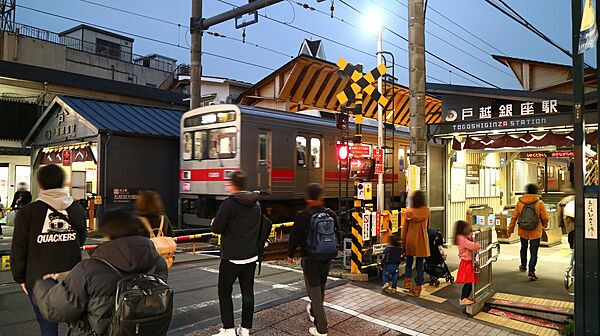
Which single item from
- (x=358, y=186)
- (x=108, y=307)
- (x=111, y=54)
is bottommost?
(x=108, y=307)

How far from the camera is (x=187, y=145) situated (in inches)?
505

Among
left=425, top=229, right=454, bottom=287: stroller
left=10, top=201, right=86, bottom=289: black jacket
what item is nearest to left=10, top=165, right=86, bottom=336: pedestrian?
→ left=10, top=201, right=86, bottom=289: black jacket

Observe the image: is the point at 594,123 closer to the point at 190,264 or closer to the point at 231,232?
the point at 231,232

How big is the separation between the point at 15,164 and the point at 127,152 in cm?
578

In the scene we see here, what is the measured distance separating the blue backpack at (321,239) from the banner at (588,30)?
3.06 metres

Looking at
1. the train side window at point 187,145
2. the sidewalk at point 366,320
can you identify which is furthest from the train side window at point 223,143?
the sidewalk at point 366,320

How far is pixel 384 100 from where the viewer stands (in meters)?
7.76

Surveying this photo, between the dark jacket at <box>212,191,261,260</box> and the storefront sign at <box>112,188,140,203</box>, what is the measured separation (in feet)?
32.7

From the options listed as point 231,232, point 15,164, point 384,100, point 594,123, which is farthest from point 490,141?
point 15,164

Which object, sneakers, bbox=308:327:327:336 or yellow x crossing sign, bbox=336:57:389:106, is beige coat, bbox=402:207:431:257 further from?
sneakers, bbox=308:327:327:336

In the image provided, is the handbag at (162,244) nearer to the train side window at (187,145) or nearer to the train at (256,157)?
the train at (256,157)

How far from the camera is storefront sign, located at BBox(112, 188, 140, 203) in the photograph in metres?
13.5

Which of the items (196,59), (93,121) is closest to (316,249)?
(196,59)

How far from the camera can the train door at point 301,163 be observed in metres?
12.5
